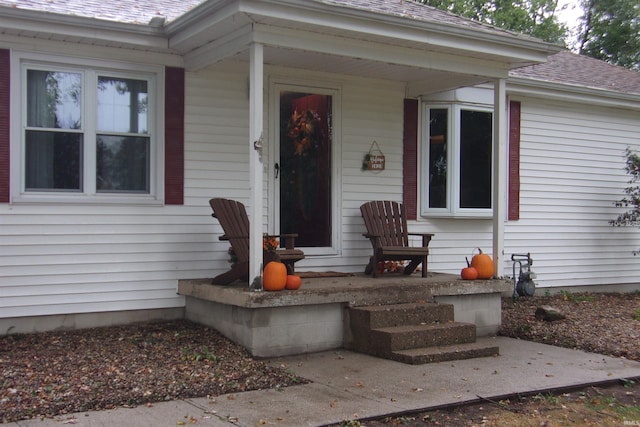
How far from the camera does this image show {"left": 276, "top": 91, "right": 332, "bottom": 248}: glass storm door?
7.96 m

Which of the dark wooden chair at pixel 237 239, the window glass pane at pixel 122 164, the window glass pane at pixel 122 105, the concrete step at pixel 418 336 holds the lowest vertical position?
the concrete step at pixel 418 336

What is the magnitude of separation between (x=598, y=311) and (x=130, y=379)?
623cm

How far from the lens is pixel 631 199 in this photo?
421 inches

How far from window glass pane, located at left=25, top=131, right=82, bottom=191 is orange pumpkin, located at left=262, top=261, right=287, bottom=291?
222 centimetres

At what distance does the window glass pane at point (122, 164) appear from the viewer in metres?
6.92

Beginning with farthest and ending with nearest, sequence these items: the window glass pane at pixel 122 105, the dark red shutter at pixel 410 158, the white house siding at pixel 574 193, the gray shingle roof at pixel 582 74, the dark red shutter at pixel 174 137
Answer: the gray shingle roof at pixel 582 74 → the white house siding at pixel 574 193 → the dark red shutter at pixel 410 158 → the dark red shutter at pixel 174 137 → the window glass pane at pixel 122 105

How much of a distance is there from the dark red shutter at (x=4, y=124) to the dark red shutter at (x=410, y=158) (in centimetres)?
469

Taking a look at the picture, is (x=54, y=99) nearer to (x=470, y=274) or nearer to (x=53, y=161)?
(x=53, y=161)

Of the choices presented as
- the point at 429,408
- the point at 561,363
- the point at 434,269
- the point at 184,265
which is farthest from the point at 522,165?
the point at 429,408

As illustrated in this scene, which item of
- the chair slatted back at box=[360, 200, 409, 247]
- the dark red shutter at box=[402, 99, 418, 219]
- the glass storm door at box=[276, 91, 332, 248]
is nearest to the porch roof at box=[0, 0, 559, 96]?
the glass storm door at box=[276, 91, 332, 248]

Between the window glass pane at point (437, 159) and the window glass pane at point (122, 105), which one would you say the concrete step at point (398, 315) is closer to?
the window glass pane at point (437, 159)

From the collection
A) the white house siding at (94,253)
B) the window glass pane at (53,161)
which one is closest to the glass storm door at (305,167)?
the white house siding at (94,253)

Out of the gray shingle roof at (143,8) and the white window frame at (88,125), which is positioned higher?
the gray shingle roof at (143,8)

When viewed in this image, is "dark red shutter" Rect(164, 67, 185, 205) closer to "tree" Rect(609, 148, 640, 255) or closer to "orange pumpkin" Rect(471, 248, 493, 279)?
"orange pumpkin" Rect(471, 248, 493, 279)
